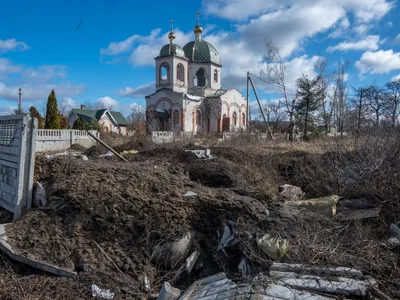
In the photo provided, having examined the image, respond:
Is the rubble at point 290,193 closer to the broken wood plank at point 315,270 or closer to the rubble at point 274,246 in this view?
the rubble at point 274,246

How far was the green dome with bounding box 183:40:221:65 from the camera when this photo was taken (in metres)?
34.7

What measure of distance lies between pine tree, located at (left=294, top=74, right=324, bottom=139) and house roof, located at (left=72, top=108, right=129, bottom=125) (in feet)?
69.1

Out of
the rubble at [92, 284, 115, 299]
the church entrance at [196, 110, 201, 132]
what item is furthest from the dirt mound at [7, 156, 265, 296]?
the church entrance at [196, 110, 201, 132]

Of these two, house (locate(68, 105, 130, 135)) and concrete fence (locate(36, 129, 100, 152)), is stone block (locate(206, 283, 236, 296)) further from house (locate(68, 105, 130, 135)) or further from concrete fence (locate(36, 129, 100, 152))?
house (locate(68, 105, 130, 135))

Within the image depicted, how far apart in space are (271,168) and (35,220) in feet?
19.8

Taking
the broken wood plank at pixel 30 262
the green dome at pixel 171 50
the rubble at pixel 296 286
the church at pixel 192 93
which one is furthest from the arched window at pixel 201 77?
the rubble at pixel 296 286

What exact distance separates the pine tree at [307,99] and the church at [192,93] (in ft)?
31.1

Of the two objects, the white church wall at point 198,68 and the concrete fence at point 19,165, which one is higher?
the white church wall at point 198,68

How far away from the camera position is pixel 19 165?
518 cm

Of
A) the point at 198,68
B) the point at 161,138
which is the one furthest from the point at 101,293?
the point at 198,68

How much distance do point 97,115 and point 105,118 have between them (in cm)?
92

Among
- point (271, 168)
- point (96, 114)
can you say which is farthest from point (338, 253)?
point (96, 114)

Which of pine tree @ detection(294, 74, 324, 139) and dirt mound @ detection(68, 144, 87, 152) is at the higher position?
pine tree @ detection(294, 74, 324, 139)

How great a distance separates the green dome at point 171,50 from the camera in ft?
108
